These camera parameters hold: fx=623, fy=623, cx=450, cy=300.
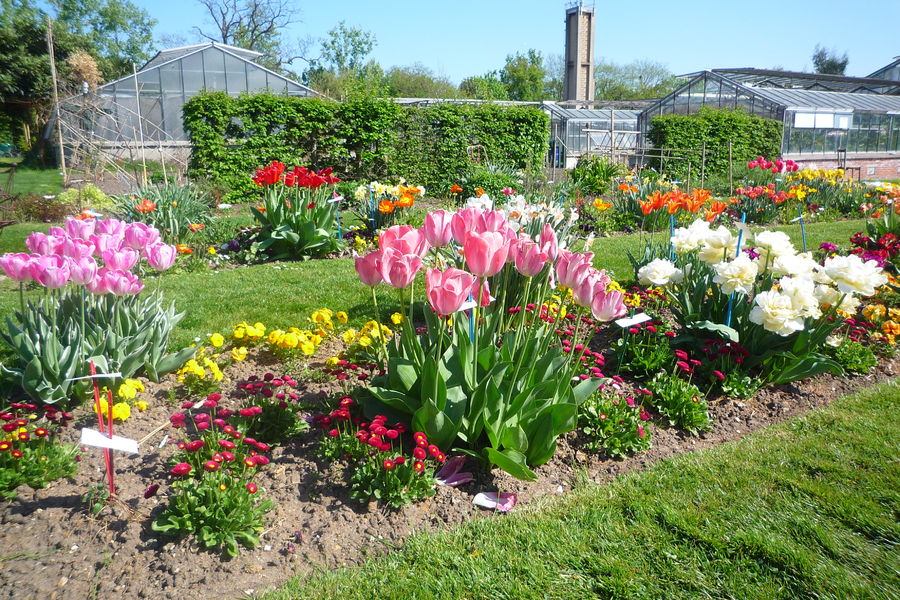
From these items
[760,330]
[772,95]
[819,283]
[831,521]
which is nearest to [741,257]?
[760,330]

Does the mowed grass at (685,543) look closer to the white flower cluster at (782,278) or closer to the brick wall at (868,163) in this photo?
the white flower cluster at (782,278)

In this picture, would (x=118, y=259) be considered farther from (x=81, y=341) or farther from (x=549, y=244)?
(x=549, y=244)

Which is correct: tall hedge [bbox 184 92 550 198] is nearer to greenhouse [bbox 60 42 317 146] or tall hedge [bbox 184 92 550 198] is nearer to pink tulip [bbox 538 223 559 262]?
greenhouse [bbox 60 42 317 146]

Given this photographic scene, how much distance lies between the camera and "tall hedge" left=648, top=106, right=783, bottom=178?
66.7ft

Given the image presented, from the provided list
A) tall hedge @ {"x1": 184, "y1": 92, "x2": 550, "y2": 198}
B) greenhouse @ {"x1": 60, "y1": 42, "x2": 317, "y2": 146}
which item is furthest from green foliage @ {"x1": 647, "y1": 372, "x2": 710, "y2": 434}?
greenhouse @ {"x1": 60, "y1": 42, "x2": 317, "y2": 146}

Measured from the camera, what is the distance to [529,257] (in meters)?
2.57

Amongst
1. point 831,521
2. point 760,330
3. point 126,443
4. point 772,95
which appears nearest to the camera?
point 126,443

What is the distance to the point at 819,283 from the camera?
3.72 meters

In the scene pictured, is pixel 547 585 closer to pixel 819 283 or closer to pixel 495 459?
pixel 495 459

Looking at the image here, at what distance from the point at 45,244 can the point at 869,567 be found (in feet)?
12.1

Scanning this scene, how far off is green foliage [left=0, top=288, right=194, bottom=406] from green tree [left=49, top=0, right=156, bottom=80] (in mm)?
44351

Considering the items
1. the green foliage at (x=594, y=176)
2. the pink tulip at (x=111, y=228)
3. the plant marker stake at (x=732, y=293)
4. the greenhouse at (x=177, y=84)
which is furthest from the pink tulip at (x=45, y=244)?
the greenhouse at (x=177, y=84)

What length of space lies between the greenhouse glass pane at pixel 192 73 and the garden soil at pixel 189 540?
2346 centimetres

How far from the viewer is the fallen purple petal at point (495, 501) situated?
8.51 feet
